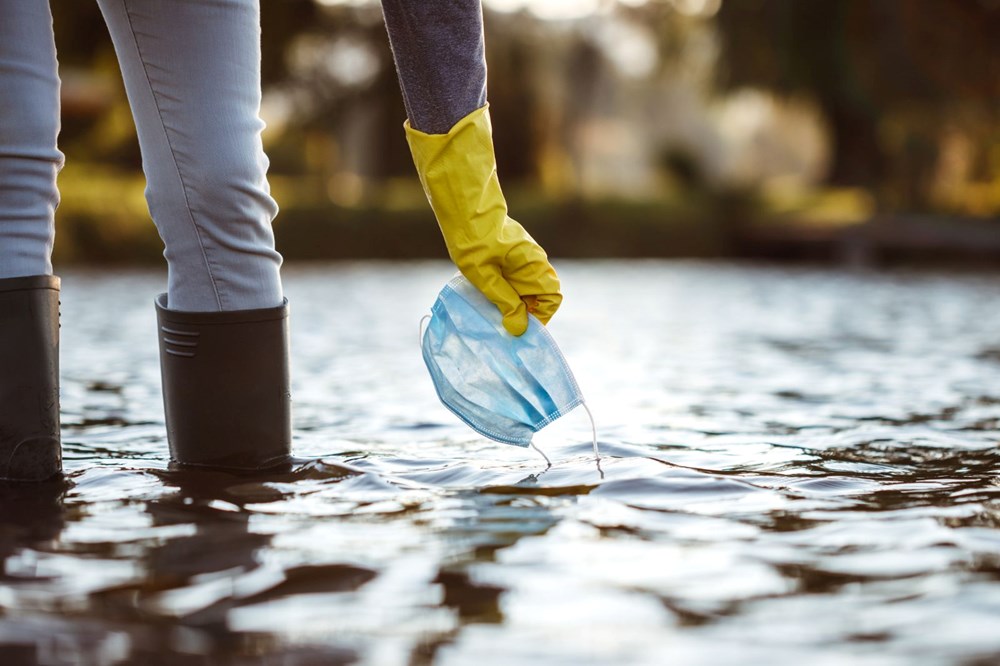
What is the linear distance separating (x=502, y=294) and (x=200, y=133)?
0.47 m

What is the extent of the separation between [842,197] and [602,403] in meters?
16.5

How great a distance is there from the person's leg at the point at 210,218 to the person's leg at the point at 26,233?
0.37 ft

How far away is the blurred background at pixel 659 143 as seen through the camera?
44.2 ft

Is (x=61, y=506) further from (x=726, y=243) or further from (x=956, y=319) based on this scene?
(x=726, y=243)

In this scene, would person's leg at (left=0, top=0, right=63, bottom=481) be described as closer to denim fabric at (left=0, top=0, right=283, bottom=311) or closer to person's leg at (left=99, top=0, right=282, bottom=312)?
denim fabric at (left=0, top=0, right=283, bottom=311)

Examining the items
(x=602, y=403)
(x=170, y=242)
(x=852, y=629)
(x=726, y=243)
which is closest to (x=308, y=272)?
(x=726, y=243)

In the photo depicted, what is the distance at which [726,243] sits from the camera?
15.9 m

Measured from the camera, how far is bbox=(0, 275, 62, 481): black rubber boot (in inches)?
65.5

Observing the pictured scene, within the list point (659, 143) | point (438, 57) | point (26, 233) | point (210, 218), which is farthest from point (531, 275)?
point (659, 143)

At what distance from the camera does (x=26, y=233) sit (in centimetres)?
168

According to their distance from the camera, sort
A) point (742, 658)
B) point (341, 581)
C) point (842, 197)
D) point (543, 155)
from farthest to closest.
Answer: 1. point (543, 155)
2. point (842, 197)
3. point (341, 581)
4. point (742, 658)

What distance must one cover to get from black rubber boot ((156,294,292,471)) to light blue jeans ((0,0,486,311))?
1.5 inches

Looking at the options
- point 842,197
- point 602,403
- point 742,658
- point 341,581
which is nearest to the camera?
point 742,658

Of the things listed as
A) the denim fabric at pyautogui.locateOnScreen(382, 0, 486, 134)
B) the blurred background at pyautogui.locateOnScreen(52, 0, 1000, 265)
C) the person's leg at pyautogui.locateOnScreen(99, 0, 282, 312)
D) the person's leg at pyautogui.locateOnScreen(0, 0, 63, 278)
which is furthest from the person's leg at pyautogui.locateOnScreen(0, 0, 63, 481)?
the blurred background at pyautogui.locateOnScreen(52, 0, 1000, 265)
